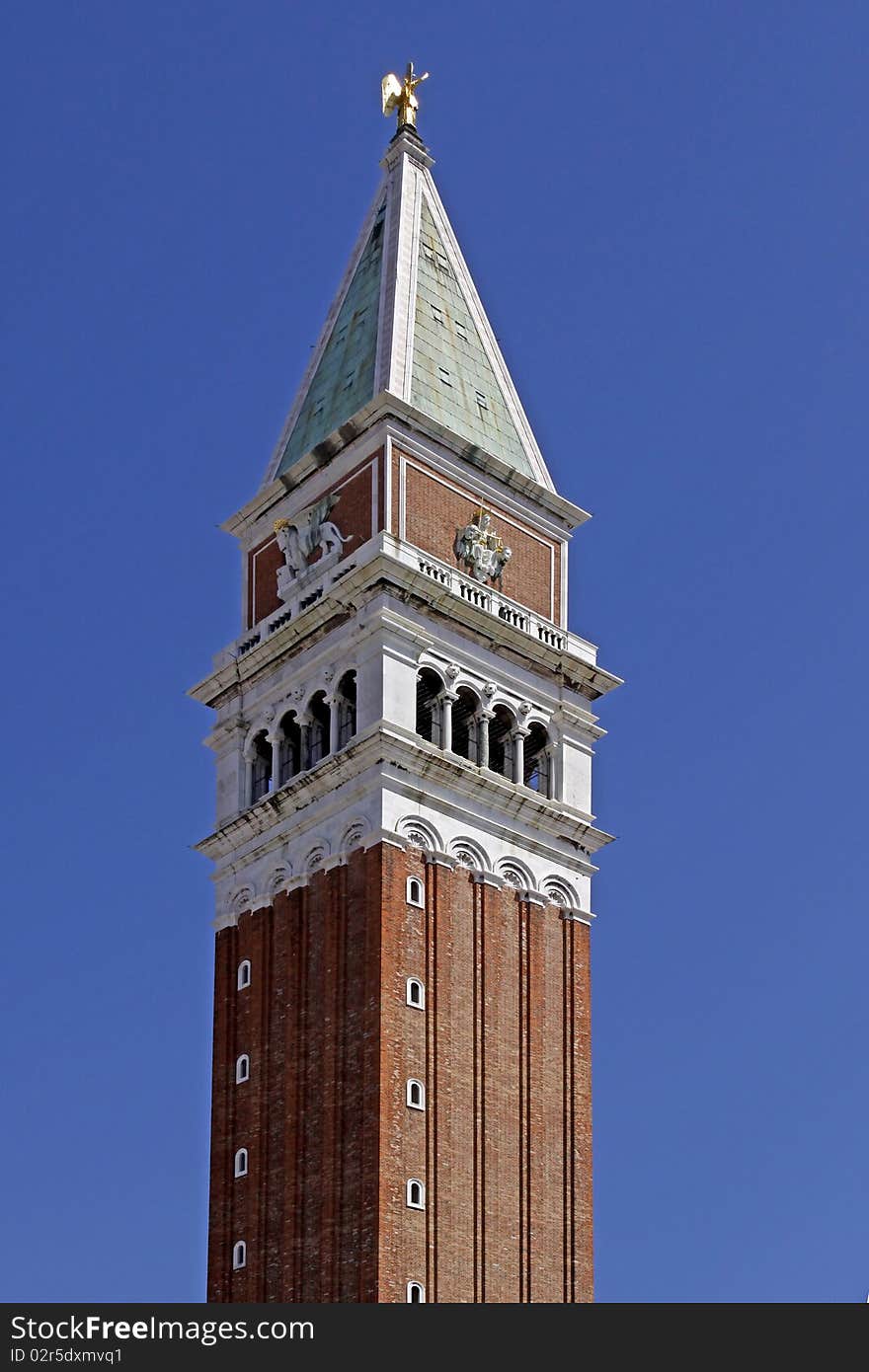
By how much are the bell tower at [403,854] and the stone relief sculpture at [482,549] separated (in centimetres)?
11

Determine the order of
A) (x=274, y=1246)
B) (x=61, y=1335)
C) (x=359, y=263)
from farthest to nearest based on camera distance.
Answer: (x=359, y=263) → (x=274, y=1246) → (x=61, y=1335)

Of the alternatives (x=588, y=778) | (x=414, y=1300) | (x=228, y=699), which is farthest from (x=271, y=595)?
(x=414, y=1300)

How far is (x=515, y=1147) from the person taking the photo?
7706cm

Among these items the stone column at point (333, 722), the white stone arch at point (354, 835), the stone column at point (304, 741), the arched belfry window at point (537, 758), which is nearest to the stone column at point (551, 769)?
the arched belfry window at point (537, 758)

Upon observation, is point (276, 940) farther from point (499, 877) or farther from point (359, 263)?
point (359, 263)

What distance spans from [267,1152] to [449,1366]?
31.4 m

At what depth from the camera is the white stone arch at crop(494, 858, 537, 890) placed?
80.9 meters

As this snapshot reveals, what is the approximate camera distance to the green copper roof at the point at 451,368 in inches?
3457

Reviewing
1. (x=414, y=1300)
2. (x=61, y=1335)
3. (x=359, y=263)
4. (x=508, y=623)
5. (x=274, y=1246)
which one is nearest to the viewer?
(x=61, y=1335)

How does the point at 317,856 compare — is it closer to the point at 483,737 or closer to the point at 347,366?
the point at 483,737

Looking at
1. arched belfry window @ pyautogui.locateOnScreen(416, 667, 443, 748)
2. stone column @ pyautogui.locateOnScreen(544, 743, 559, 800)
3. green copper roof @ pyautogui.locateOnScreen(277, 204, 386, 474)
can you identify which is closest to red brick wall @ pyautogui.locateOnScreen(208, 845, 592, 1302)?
stone column @ pyautogui.locateOnScreen(544, 743, 559, 800)

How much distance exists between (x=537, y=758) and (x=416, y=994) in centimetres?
1119

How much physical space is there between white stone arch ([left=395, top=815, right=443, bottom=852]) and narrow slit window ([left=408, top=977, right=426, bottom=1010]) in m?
4.27

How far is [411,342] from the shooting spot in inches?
3492
